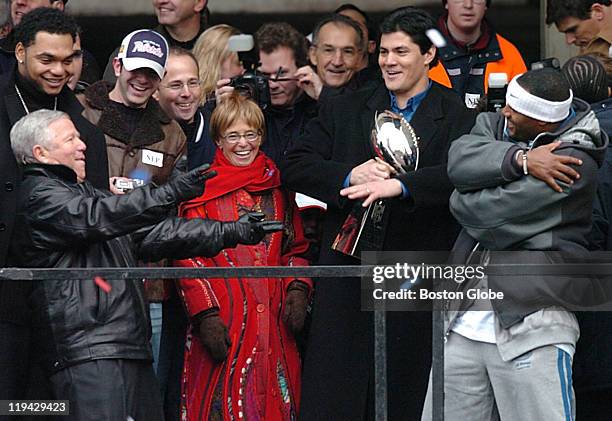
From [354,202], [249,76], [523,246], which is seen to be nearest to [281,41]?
[249,76]

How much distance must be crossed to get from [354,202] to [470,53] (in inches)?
50.7

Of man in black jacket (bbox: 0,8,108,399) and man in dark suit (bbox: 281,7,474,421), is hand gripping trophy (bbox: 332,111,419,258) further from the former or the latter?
man in black jacket (bbox: 0,8,108,399)

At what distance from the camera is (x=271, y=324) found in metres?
5.34

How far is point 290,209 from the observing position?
552 cm

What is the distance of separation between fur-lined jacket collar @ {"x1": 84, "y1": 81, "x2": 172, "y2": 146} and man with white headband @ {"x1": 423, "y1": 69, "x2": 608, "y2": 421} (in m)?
1.38

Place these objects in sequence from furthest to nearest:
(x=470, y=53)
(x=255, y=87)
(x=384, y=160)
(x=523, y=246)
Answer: (x=470, y=53)
(x=255, y=87)
(x=384, y=160)
(x=523, y=246)

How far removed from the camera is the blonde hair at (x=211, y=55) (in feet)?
20.2

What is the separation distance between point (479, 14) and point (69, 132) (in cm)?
231

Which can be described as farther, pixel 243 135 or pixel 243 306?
pixel 243 135

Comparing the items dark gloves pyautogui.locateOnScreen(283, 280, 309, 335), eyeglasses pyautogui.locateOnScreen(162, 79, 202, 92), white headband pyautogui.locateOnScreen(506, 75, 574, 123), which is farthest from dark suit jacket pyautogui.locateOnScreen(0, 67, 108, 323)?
white headband pyautogui.locateOnScreen(506, 75, 574, 123)

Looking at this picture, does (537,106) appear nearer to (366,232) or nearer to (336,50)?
(366,232)

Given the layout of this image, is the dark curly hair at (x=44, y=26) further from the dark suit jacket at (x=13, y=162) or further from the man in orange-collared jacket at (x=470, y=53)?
the man in orange-collared jacket at (x=470, y=53)

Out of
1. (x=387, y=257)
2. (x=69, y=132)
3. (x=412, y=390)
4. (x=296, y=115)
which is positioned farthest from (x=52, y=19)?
(x=412, y=390)

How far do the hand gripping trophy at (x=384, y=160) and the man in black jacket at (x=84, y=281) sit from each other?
530 mm
